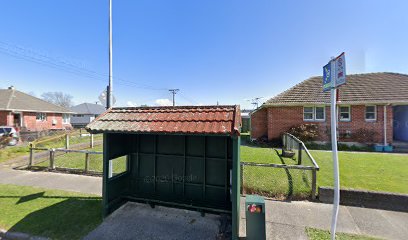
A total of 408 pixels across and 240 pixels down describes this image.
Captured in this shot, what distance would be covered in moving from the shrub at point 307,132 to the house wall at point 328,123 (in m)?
0.35

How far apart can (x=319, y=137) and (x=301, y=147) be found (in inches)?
280

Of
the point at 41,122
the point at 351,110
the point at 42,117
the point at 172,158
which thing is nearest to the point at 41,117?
the point at 42,117

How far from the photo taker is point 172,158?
562 cm

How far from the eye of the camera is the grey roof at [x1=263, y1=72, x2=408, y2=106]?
14148 millimetres

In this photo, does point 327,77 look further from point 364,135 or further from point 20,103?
point 20,103

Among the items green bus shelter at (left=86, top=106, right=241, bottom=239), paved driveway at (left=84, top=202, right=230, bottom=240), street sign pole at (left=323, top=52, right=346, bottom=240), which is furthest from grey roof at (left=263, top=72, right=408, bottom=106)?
paved driveway at (left=84, top=202, right=230, bottom=240)

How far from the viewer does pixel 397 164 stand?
898cm

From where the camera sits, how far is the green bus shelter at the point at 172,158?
430cm

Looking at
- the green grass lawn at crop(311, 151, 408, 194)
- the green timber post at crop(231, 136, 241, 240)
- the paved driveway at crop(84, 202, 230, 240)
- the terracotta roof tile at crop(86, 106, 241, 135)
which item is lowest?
the paved driveway at crop(84, 202, 230, 240)

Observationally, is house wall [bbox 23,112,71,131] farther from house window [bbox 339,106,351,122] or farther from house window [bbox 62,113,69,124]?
house window [bbox 339,106,351,122]

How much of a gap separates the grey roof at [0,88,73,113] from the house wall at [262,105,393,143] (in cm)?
2876

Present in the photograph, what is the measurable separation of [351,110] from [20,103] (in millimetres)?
36375

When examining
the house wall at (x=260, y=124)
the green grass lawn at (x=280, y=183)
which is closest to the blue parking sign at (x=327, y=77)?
the green grass lawn at (x=280, y=183)

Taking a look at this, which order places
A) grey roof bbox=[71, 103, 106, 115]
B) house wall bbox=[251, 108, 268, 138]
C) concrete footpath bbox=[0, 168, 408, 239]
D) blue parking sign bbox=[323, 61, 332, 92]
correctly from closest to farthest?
blue parking sign bbox=[323, 61, 332, 92]
concrete footpath bbox=[0, 168, 408, 239]
house wall bbox=[251, 108, 268, 138]
grey roof bbox=[71, 103, 106, 115]
